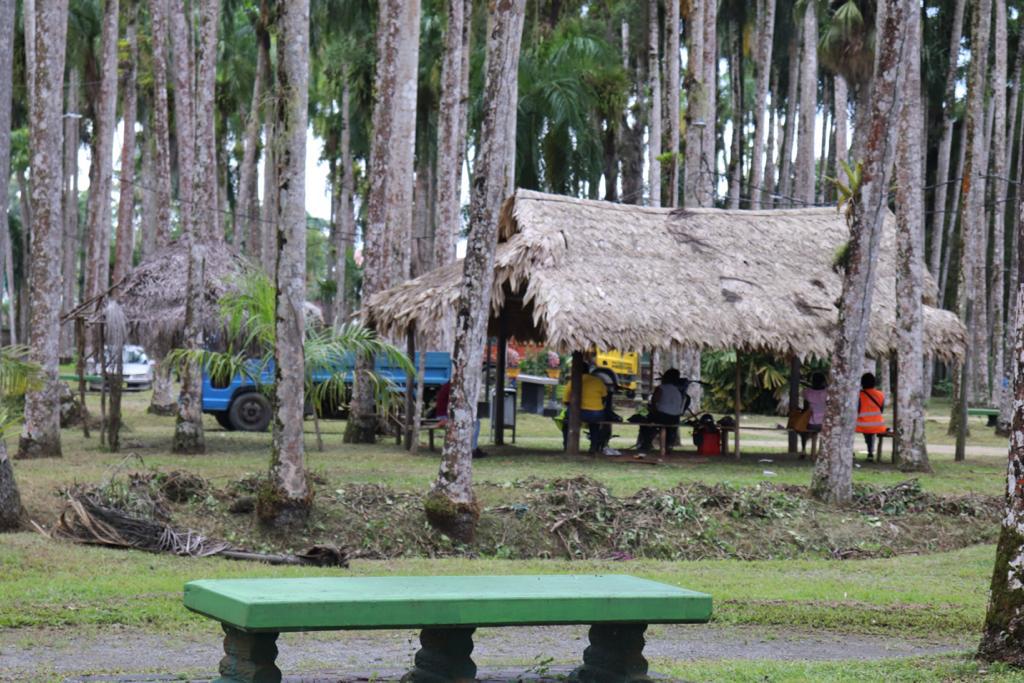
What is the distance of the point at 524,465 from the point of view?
60.7 feet

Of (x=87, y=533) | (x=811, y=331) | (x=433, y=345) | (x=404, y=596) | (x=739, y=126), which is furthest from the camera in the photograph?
(x=739, y=126)

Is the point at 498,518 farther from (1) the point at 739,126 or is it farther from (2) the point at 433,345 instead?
(1) the point at 739,126

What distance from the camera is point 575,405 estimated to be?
20094 millimetres

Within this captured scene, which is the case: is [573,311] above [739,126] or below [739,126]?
below

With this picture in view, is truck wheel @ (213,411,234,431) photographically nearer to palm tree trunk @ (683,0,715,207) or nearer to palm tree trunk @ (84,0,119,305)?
palm tree trunk @ (84,0,119,305)

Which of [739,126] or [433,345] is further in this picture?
[739,126]

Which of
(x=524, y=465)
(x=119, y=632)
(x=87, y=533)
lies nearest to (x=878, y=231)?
(x=524, y=465)

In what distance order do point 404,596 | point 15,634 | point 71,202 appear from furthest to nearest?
point 71,202 < point 15,634 < point 404,596

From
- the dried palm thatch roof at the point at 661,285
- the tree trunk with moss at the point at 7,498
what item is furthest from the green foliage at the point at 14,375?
the dried palm thatch roof at the point at 661,285

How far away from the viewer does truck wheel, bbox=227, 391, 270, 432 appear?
24.5m

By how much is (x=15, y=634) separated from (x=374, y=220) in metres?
15.1

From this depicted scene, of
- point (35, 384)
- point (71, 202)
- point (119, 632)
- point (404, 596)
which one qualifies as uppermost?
point (71, 202)

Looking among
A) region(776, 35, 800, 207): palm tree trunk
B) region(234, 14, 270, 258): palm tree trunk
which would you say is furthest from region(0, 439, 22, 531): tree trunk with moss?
region(776, 35, 800, 207): palm tree trunk

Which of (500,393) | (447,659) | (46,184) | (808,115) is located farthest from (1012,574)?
(808,115)
